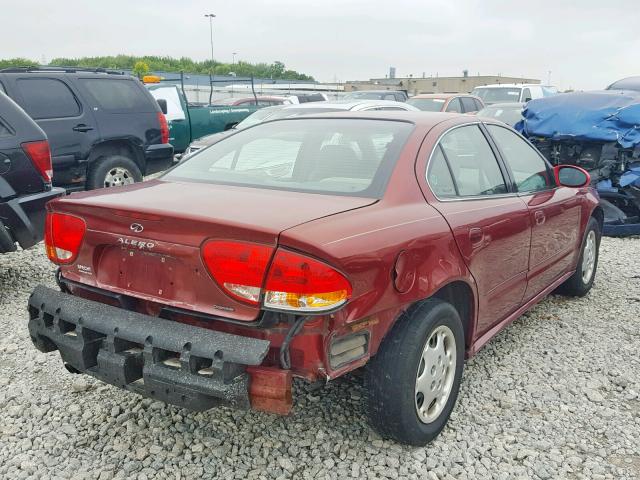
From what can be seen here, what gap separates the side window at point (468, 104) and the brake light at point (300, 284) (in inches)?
497

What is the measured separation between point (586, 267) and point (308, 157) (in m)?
3.03

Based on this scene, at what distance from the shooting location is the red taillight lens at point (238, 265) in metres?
2.29

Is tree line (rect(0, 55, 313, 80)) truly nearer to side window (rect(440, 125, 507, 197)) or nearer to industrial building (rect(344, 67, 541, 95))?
industrial building (rect(344, 67, 541, 95))

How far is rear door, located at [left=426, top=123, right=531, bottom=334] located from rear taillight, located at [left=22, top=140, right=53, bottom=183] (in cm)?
338

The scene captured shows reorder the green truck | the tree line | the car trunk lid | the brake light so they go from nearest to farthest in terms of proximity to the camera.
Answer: the brake light → the car trunk lid → the green truck → the tree line

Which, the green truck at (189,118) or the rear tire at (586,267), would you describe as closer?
the rear tire at (586,267)

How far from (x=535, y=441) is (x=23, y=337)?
328 centimetres

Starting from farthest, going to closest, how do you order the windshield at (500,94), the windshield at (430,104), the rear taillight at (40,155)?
the windshield at (500,94), the windshield at (430,104), the rear taillight at (40,155)

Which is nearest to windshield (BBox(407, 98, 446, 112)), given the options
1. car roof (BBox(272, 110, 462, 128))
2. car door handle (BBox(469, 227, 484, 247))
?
A: car roof (BBox(272, 110, 462, 128))

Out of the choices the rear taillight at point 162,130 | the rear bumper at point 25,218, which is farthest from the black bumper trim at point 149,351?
the rear taillight at point 162,130

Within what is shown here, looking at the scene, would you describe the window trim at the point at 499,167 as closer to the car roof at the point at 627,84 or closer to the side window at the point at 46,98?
the side window at the point at 46,98

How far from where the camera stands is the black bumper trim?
228 cm

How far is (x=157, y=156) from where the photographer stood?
894cm

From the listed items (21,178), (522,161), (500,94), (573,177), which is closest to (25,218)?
(21,178)
